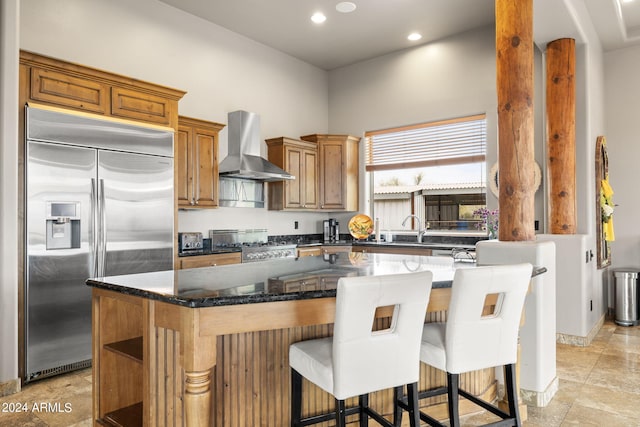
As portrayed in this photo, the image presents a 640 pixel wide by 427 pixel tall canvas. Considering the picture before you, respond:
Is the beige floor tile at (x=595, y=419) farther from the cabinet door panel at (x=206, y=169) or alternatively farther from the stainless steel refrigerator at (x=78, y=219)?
the cabinet door panel at (x=206, y=169)

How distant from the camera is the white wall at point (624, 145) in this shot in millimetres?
5188

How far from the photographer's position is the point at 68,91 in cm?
344

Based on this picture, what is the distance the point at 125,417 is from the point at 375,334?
4.34ft

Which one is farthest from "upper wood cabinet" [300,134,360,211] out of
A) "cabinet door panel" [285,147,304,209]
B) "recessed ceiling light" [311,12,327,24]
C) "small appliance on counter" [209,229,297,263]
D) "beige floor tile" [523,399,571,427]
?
"beige floor tile" [523,399,571,427]

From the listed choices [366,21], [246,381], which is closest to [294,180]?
[366,21]

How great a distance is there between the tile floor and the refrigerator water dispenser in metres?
1.02

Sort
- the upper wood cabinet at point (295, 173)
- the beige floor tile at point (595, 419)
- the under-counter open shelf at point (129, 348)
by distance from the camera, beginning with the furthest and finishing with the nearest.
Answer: the upper wood cabinet at point (295, 173) → the beige floor tile at point (595, 419) → the under-counter open shelf at point (129, 348)

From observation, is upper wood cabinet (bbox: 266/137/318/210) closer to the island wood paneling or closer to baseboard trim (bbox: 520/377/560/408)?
baseboard trim (bbox: 520/377/560/408)

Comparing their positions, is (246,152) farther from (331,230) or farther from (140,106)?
(331,230)

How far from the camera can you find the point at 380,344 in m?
1.65

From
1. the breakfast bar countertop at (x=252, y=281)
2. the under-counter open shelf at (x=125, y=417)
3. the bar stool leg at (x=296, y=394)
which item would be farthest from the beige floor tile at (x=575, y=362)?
the under-counter open shelf at (x=125, y=417)

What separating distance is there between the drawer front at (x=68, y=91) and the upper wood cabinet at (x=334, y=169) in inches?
120

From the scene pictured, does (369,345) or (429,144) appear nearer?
(369,345)

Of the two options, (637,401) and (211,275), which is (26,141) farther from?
(637,401)
